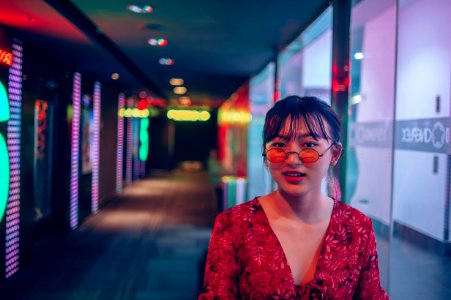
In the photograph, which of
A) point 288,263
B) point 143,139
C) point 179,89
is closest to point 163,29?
point 288,263

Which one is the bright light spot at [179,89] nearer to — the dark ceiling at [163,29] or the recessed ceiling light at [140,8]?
the dark ceiling at [163,29]

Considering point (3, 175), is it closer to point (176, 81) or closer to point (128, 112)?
point (176, 81)

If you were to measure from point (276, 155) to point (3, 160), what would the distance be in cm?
387

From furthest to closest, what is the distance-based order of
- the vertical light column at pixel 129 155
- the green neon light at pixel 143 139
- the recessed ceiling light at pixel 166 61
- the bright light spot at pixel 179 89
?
the green neon light at pixel 143 139
the vertical light column at pixel 129 155
the bright light spot at pixel 179 89
the recessed ceiling light at pixel 166 61

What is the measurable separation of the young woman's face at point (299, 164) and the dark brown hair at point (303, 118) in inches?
0.5

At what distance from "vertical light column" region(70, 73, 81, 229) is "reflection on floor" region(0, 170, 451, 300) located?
293 mm

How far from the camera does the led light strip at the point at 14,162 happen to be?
4.85 m

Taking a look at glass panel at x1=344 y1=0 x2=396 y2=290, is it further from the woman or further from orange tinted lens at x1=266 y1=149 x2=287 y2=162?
orange tinted lens at x1=266 y1=149 x2=287 y2=162

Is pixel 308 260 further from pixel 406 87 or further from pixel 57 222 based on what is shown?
pixel 57 222

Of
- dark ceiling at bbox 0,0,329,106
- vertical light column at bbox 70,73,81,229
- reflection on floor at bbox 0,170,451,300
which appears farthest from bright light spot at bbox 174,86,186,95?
vertical light column at bbox 70,73,81,229

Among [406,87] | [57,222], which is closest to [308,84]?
[406,87]

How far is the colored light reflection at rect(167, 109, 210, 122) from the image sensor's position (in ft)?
67.8

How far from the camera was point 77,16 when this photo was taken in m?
4.82

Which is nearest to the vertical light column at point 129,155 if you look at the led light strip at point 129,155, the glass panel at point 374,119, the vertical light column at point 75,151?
the led light strip at point 129,155
